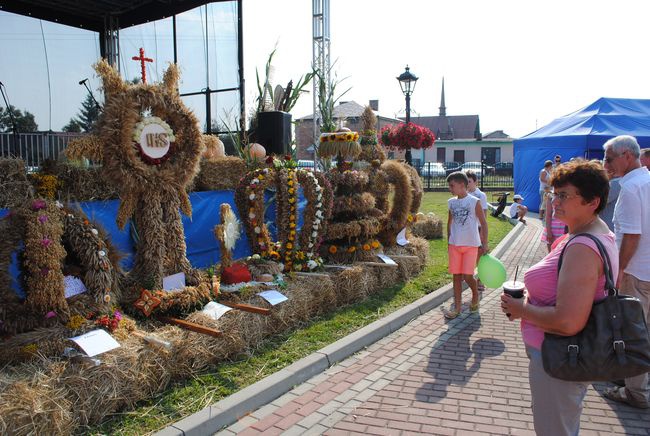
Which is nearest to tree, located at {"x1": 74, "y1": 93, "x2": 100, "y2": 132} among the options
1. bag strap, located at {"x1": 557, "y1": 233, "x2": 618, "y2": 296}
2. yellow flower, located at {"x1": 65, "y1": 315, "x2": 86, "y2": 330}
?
yellow flower, located at {"x1": 65, "y1": 315, "x2": 86, "y2": 330}

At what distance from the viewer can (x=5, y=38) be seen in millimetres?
11117

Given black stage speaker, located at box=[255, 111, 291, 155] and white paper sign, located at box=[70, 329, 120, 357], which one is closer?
white paper sign, located at box=[70, 329, 120, 357]

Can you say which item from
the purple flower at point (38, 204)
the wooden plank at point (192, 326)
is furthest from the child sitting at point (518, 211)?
the purple flower at point (38, 204)

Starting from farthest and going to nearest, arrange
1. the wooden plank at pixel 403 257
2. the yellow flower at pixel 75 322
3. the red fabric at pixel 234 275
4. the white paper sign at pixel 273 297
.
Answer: the wooden plank at pixel 403 257 < the red fabric at pixel 234 275 < the white paper sign at pixel 273 297 < the yellow flower at pixel 75 322

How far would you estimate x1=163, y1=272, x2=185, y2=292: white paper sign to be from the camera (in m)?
4.93

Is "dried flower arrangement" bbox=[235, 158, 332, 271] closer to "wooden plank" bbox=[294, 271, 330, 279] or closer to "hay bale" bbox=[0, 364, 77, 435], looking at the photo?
"wooden plank" bbox=[294, 271, 330, 279]

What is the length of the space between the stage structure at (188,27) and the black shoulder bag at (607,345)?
10.4 m

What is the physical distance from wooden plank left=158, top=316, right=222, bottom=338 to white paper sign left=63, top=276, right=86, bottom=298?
2.65ft

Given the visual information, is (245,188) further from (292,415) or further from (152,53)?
(152,53)

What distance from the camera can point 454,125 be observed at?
87.2 metres

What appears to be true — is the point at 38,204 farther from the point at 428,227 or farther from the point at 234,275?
the point at 428,227

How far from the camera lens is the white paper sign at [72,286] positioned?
13.5 ft

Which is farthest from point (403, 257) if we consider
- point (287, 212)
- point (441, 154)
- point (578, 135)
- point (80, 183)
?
point (441, 154)

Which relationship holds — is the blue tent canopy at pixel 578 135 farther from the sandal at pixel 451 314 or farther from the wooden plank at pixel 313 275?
the wooden plank at pixel 313 275
